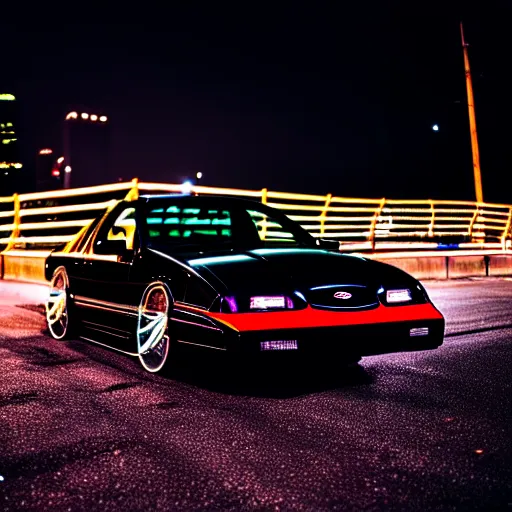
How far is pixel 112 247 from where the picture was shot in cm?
601

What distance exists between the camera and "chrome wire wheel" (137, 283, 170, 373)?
5.28 m

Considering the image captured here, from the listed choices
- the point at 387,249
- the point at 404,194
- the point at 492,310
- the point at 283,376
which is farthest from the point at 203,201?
the point at 404,194

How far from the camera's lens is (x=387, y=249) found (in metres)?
16.1

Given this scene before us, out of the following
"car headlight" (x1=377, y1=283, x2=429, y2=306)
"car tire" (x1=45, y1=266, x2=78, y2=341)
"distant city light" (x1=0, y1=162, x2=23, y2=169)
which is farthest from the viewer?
"distant city light" (x1=0, y1=162, x2=23, y2=169)

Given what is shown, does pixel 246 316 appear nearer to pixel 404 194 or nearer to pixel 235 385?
pixel 235 385

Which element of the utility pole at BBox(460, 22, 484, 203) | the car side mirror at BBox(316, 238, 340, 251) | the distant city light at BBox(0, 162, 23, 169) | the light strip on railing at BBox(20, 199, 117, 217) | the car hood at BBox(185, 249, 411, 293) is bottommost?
the car hood at BBox(185, 249, 411, 293)

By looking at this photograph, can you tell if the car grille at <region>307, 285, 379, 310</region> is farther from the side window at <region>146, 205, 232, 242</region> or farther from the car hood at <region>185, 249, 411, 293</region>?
the side window at <region>146, 205, 232, 242</region>

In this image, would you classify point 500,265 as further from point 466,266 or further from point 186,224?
point 186,224

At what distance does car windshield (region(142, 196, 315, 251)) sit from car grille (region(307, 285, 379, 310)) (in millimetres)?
1145

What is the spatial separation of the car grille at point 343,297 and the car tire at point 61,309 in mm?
2822

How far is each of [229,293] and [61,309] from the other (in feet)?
9.15

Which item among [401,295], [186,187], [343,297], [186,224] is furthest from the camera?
[186,187]

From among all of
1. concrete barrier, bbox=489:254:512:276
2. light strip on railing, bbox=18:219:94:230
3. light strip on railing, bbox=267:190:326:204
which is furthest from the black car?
concrete barrier, bbox=489:254:512:276

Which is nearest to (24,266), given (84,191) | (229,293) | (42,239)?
(42,239)
